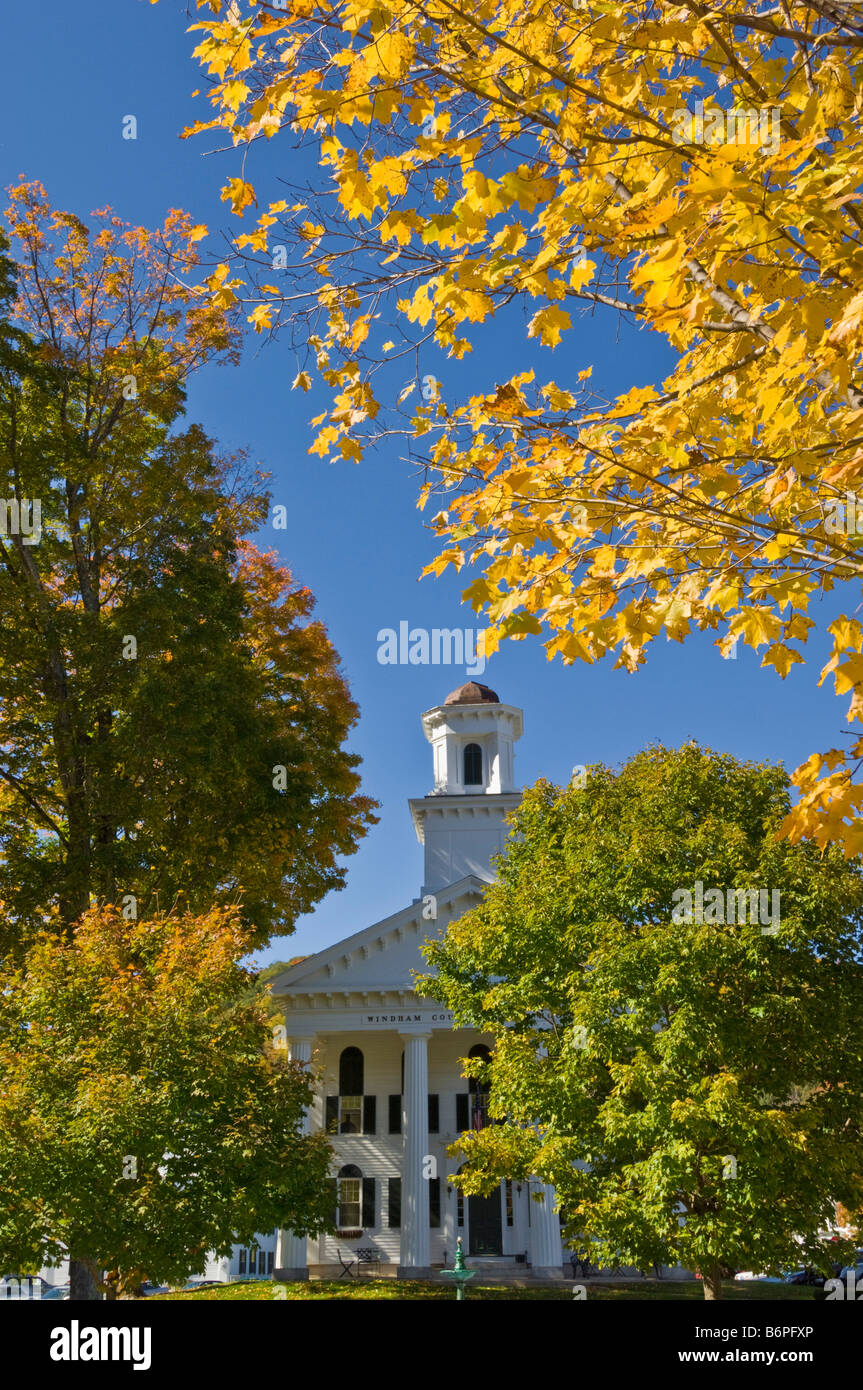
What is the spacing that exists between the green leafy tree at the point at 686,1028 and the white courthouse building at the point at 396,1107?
13105mm

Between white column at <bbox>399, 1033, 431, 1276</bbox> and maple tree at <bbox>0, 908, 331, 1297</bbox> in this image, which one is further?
white column at <bbox>399, 1033, 431, 1276</bbox>

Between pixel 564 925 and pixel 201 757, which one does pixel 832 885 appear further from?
pixel 201 757

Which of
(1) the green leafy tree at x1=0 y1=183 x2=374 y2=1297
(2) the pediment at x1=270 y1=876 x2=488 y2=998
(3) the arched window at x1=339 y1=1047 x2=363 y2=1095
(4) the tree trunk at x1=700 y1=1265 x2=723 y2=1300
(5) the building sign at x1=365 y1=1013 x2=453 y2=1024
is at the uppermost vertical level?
(1) the green leafy tree at x1=0 y1=183 x2=374 y2=1297

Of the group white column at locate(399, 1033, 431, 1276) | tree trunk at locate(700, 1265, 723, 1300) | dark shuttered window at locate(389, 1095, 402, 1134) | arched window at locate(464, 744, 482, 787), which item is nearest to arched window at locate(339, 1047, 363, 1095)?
dark shuttered window at locate(389, 1095, 402, 1134)

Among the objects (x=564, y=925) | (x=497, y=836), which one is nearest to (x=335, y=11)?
(x=564, y=925)

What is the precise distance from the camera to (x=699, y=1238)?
14.5 m

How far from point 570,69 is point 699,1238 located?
47.0 ft

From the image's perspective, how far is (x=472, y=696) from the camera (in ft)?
147

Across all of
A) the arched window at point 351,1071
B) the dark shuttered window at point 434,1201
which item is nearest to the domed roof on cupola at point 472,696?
the arched window at point 351,1071

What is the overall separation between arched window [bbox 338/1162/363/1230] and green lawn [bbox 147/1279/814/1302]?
118 inches

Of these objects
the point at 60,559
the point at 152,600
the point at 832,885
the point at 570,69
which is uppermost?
the point at 60,559

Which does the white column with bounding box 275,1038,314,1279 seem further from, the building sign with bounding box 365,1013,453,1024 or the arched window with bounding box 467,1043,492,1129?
the arched window with bounding box 467,1043,492,1129

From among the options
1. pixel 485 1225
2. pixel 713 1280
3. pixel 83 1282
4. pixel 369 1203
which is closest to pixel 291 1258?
pixel 369 1203

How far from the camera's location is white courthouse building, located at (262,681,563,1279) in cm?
3109
